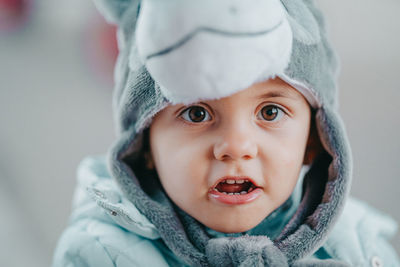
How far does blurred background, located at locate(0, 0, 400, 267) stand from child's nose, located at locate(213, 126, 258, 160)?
80 cm

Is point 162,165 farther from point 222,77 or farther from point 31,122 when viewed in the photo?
point 31,122

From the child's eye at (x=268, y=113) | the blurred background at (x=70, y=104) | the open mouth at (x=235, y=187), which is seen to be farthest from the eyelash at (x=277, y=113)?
the blurred background at (x=70, y=104)

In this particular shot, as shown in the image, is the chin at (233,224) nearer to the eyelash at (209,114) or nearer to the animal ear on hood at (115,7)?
the eyelash at (209,114)

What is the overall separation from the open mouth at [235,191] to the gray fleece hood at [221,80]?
6 centimetres

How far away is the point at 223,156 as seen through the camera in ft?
2.23

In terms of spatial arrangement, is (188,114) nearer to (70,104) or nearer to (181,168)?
(181,168)

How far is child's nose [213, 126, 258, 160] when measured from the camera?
663mm

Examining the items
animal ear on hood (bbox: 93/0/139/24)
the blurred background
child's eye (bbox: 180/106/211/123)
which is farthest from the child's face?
the blurred background

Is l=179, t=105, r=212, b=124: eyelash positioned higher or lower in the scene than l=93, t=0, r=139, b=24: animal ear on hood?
lower

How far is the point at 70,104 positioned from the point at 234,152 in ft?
3.83

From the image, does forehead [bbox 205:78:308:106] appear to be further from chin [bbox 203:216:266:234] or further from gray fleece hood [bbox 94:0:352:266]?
chin [bbox 203:216:266:234]

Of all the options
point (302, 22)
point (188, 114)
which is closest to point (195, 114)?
point (188, 114)

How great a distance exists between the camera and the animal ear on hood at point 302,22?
0.69 m

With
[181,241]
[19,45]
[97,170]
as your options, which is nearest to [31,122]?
[19,45]
